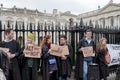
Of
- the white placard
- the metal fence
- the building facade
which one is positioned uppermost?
the building facade

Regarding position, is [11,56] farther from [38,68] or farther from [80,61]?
[80,61]

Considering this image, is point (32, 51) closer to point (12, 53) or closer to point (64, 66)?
point (12, 53)

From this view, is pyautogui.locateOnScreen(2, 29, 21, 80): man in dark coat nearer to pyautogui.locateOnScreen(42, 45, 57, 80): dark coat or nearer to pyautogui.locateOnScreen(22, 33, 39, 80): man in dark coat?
pyautogui.locateOnScreen(22, 33, 39, 80): man in dark coat

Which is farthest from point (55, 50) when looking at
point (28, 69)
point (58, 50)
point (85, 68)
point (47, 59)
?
point (85, 68)

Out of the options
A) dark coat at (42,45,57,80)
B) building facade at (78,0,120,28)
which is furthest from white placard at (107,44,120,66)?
building facade at (78,0,120,28)

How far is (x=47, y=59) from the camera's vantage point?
6574 mm

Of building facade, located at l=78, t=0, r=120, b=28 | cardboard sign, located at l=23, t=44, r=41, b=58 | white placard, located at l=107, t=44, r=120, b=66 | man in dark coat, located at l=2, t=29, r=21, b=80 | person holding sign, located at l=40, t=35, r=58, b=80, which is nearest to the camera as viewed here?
man in dark coat, located at l=2, t=29, r=21, b=80

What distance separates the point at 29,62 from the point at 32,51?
27 cm

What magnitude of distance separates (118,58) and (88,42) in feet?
7.08

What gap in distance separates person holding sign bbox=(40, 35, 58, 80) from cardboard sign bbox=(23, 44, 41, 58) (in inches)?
6.7

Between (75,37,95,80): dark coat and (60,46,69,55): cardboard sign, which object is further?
(75,37,95,80): dark coat

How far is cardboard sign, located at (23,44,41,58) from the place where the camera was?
631 cm

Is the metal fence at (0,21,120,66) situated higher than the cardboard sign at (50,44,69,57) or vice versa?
the metal fence at (0,21,120,66)

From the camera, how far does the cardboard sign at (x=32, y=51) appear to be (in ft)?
20.7
